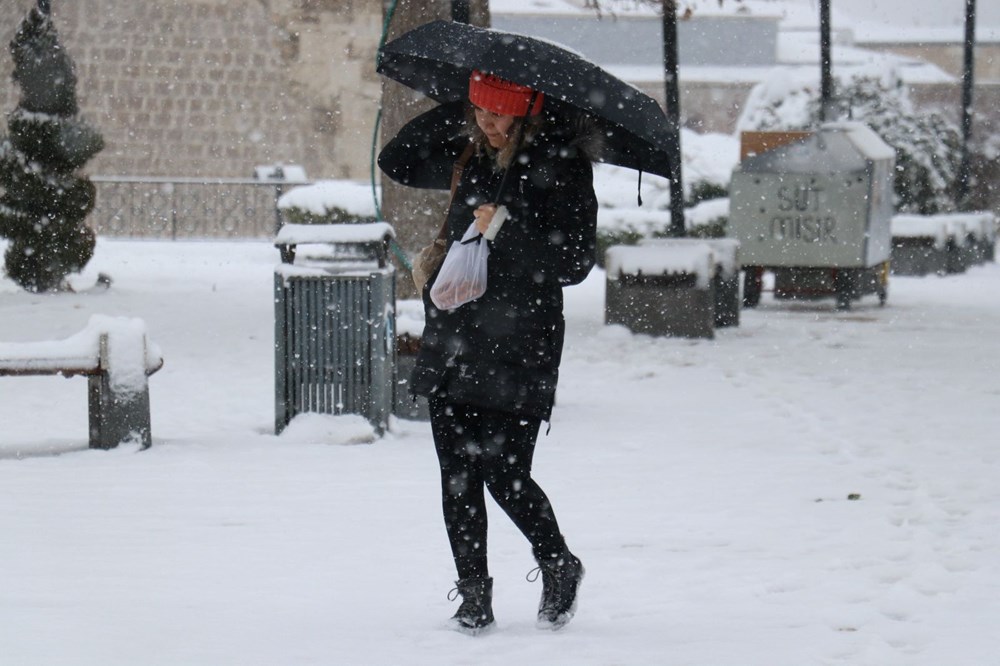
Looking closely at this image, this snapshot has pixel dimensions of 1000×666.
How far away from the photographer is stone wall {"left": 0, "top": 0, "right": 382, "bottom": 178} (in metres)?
25.7

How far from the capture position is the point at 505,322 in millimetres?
4137

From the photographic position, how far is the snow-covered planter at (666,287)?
12.1 metres

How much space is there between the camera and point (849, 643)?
13.9 ft

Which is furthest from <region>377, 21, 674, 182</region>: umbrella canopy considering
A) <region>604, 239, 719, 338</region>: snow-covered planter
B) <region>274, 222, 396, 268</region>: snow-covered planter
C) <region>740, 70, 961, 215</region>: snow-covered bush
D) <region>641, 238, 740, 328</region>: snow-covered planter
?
<region>740, 70, 961, 215</region>: snow-covered bush

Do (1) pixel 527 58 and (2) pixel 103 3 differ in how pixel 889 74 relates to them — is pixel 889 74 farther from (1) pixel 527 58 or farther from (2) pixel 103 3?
(1) pixel 527 58

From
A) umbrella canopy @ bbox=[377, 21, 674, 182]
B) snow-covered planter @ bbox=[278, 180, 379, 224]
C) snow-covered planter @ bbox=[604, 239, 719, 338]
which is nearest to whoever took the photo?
umbrella canopy @ bbox=[377, 21, 674, 182]

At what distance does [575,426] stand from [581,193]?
4.23 m

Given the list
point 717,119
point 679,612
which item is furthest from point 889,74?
point 717,119

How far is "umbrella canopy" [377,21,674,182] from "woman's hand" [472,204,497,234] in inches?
12.8

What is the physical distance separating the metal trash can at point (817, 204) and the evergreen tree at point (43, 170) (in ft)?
19.9

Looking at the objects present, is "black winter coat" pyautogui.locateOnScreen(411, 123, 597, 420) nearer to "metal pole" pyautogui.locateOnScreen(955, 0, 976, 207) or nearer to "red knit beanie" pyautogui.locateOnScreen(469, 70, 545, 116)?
"red knit beanie" pyautogui.locateOnScreen(469, 70, 545, 116)

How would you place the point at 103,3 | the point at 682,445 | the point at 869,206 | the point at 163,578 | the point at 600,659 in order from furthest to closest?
the point at 103,3 → the point at 869,206 → the point at 682,445 → the point at 163,578 → the point at 600,659

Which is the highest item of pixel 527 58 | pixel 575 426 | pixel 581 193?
pixel 527 58

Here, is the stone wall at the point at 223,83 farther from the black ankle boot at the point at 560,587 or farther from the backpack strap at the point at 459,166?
the black ankle boot at the point at 560,587
